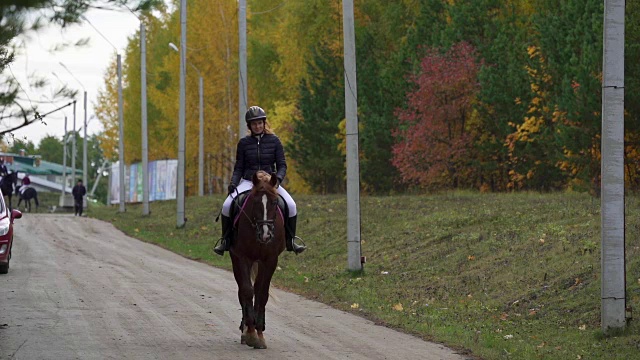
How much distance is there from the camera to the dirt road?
1398 centimetres

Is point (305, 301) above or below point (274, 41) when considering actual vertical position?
below

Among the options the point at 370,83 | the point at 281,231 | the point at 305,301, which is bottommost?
the point at 305,301

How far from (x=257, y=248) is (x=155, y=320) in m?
2.66

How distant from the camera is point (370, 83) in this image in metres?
58.4

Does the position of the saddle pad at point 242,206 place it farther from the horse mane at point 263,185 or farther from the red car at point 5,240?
the red car at point 5,240

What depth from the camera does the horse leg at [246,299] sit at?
14.4 metres

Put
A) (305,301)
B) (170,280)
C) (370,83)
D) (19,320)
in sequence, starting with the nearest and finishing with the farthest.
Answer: (19,320)
(305,301)
(170,280)
(370,83)

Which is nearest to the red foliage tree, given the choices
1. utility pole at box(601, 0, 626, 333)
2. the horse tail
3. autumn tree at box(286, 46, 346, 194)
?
autumn tree at box(286, 46, 346, 194)

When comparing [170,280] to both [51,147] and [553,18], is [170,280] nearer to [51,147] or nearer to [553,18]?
[553,18]

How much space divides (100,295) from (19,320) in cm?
377

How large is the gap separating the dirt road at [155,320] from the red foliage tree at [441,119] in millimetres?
23698

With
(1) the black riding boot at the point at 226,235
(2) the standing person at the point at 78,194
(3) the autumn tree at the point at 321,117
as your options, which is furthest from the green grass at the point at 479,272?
(3) the autumn tree at the point at 321,117

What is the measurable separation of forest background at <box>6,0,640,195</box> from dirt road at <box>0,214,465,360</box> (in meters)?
14.9

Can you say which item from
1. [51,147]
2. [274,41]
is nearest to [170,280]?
[274,41]
